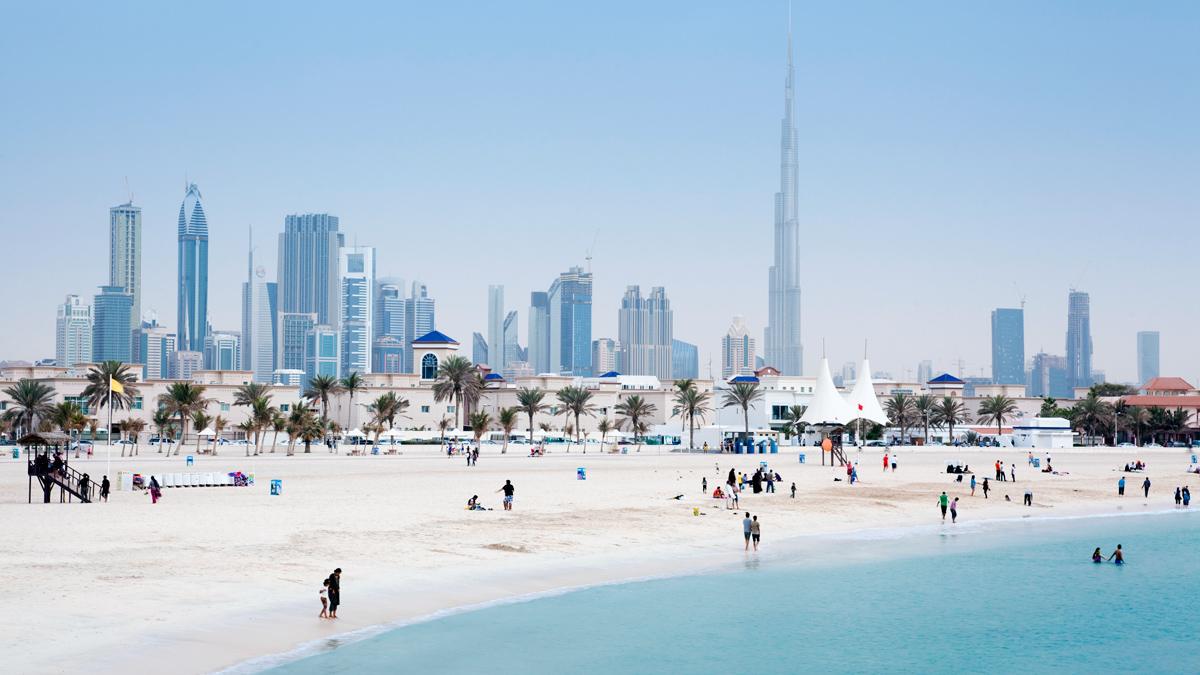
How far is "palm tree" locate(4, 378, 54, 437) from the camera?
9350 cm

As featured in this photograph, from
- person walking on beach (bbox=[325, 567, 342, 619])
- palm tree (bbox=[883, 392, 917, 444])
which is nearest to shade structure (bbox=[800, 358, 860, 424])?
palm tree (bbox=[883, 392, 917, 444])

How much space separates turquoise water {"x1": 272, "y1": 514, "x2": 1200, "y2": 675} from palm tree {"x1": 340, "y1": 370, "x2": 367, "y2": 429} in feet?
247

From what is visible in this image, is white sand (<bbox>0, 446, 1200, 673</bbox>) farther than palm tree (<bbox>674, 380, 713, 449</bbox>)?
No

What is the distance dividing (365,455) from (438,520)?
1933 inches

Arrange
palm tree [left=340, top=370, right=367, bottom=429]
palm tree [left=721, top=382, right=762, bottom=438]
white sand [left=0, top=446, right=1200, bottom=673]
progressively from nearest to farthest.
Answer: white sand [left=0, top=446, right=1200, bottom=673] → palm tree [left=721, top=382, right=762, bottom=438] → palm tree [left=340, top=370, right=367, bottom=429]

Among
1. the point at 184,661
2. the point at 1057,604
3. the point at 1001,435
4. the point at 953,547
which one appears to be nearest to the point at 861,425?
the point at 1001,435

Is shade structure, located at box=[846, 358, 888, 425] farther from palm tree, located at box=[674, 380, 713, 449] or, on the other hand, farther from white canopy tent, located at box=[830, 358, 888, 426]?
palm tree, located at box=[674, 380, 713, 449]

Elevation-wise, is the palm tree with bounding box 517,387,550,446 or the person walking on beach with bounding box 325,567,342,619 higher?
the palm tree with bounding box 517,387,550,446

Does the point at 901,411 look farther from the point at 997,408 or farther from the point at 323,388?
the point at 323,388

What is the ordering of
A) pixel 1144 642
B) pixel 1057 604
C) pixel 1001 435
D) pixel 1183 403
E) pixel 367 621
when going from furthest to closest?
pixel 1183 403
pixel 1001 435
pixel 1057 604
pixel 1144 642
pixel 367 621

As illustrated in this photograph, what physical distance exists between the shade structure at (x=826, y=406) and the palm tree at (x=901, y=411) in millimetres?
35826

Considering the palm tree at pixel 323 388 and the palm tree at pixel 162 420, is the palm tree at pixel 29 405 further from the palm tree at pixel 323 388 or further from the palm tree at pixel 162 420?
the palm tree at pixel 323 388

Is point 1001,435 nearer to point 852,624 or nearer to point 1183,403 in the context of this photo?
point 1183,403

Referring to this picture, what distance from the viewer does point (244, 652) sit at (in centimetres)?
2002
